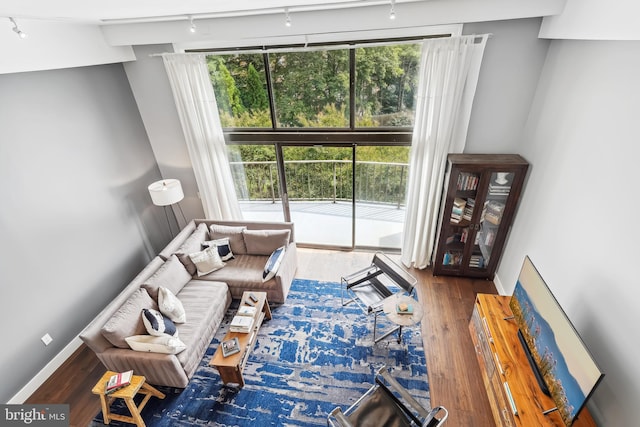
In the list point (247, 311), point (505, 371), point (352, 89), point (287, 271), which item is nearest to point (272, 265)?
point (287, 271)

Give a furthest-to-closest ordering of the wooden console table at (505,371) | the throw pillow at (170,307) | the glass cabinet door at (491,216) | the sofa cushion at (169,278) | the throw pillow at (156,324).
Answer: the glass cabinet door at (491,216), the sofa cushion at (169,278), the throw pillow at (170,307), the throw pillow at (156,324), the wooden console table at (505,371)

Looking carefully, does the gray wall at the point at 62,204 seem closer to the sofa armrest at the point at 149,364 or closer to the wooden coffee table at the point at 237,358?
the sofa armrest at the point at 149,364

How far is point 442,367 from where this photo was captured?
300 centimetres

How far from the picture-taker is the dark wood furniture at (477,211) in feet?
10.9

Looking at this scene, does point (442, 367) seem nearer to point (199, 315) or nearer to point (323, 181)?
point (199, 315)

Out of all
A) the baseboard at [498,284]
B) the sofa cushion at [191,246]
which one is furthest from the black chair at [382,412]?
the sofa cushion at [191,246]

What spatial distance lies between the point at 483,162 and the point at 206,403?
148 inches

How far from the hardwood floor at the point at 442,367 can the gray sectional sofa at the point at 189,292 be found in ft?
1.82

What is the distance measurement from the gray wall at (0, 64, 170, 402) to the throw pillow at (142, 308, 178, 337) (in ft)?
3.84

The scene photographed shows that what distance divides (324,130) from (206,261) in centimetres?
228

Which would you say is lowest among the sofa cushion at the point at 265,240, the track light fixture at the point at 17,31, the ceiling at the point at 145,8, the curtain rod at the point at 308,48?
the sofa cushion at the point at 265,240

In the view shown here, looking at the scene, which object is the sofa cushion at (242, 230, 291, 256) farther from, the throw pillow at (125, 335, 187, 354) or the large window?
the throw pillow at (125, 335, 187, 354)

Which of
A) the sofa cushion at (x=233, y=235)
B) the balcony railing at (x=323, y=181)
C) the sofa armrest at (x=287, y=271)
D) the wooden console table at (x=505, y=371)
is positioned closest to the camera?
the wooden console table at (x=505, y=371)

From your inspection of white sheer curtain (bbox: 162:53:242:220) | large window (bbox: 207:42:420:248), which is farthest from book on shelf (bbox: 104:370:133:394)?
large window (bbox: 207:42:420:248)
